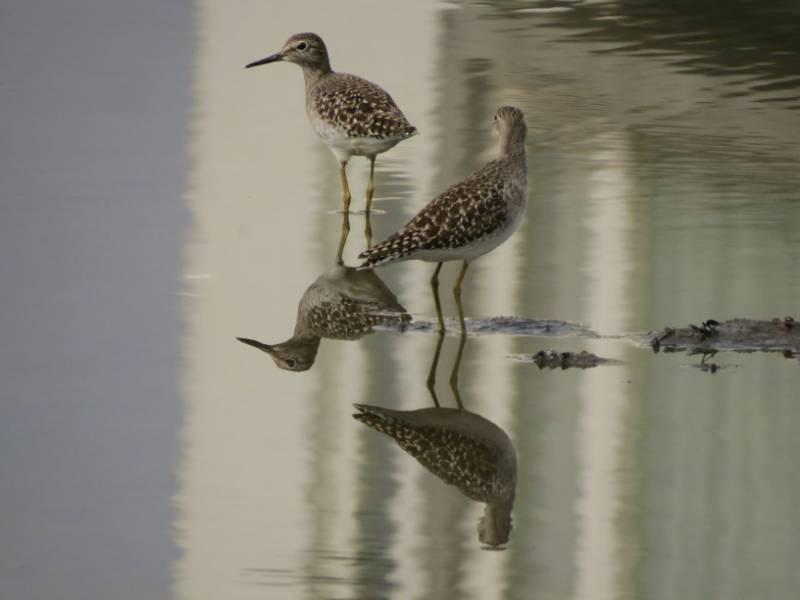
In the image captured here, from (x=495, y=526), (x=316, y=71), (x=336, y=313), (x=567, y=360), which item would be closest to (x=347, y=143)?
(x=316, y=71)

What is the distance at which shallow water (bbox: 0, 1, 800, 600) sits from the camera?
7.34m

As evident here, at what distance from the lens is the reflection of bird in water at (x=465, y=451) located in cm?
772

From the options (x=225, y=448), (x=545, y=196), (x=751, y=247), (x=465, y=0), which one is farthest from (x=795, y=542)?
(x=465, y=0)

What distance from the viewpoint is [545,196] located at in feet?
44.1

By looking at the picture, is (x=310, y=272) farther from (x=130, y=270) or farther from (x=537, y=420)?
(x=537, y=420)

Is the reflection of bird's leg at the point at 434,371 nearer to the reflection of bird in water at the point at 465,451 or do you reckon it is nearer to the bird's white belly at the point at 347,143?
the reflection of bird in water at the point at 465,451

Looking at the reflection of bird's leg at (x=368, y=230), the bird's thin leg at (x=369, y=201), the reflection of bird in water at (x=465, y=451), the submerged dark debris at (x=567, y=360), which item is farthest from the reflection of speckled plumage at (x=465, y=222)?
the bird's thin leg at (x=369, y=201)

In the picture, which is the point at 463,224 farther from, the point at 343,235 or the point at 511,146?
the point at 343,235

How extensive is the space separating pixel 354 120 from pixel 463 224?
322 cm

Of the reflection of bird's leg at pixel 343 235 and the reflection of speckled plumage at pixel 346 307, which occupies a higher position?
the reflection of bird's leg at pixel 343 235

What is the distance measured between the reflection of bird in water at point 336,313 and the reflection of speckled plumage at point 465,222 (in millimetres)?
455

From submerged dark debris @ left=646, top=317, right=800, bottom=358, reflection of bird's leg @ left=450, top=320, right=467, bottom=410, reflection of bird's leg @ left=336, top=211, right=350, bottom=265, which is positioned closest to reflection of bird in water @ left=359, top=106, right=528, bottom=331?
reflection of bird's leg @ left=450, top=320, right=467, bottom=410

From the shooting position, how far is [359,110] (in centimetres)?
1334

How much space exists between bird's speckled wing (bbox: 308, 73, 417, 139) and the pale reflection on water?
1.95ft
